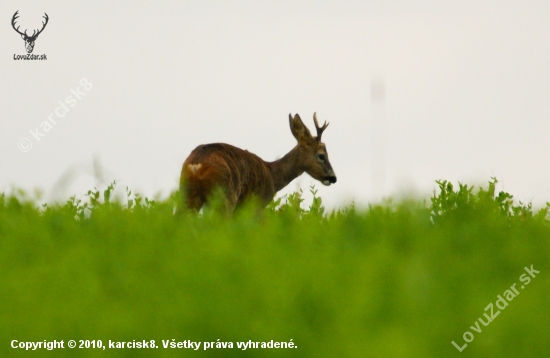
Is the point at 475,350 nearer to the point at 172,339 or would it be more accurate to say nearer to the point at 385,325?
the point at 385,325

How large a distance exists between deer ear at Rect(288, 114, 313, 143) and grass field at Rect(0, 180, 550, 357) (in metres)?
7.61

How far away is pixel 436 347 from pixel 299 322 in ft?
1.63

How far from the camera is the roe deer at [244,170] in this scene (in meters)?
9.01

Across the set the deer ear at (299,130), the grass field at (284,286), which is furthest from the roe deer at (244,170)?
the grass field at (284,286)

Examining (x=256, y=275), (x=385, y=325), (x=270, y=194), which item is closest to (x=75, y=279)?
(x=256, y=275)

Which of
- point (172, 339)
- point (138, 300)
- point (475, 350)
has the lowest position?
point (475, 350)

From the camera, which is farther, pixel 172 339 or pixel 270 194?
pixel 270 194

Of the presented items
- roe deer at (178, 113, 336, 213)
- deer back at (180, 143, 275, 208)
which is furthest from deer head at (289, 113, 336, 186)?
deer back at (180, 143, 275, 208)

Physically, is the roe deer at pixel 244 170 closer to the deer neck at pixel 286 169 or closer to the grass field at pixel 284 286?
the deer neck at pixel 286 169

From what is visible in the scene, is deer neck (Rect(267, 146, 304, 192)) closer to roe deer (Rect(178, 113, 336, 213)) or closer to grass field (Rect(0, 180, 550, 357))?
roe deer (Rect(178, 113, 336, 213))

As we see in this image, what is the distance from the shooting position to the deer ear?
13.2m

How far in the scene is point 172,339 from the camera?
2.88 m

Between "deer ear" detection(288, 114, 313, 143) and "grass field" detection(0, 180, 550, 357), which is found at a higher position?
"deer ear" detection(288, 114, 313, 143)

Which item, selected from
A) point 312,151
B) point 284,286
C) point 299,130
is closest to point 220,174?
point 299,130
